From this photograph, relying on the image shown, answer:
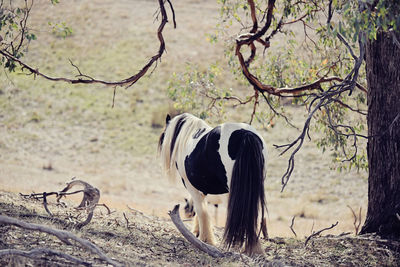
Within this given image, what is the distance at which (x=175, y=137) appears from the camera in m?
8.27

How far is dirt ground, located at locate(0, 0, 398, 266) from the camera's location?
6.90m

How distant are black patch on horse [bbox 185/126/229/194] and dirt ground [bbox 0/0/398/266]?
34.4 inches

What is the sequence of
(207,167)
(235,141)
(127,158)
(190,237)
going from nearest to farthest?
1. (190,237)
2. (235,141)
3. (207,167)
4. (127,158)

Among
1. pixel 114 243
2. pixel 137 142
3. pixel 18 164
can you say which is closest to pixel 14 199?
pixel 114 243

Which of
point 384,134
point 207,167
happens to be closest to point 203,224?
point 207,167

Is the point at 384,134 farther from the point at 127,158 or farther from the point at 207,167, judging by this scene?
the point at 127,158

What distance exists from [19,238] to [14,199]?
317 centimetres

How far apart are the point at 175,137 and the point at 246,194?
2.10 meters

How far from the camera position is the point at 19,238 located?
580 centimetres

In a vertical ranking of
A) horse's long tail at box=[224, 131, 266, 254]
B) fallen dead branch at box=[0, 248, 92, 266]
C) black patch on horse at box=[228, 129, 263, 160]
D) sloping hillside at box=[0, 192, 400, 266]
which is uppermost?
black patch on horse at box=[228, 129, 263, 160]

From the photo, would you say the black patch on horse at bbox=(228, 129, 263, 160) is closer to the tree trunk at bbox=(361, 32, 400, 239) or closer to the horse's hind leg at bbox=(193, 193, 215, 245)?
the horse's hind leg at bbox=(193, 193, 215, 245)

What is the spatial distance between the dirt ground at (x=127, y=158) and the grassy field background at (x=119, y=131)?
1.9 inches

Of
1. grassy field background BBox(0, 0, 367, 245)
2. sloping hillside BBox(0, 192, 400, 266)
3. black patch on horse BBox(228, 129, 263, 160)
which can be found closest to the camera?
sloping hillside BBox(0, 192, 400, 266)

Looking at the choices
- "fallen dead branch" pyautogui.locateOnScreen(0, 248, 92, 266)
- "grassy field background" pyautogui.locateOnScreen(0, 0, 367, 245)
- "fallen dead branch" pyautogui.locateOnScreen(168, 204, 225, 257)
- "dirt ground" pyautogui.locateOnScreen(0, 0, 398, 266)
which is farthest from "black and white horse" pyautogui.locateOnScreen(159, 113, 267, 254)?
"fallen dead branch" pyautogui.locateOnScreen(0, 248, 92, 266)
